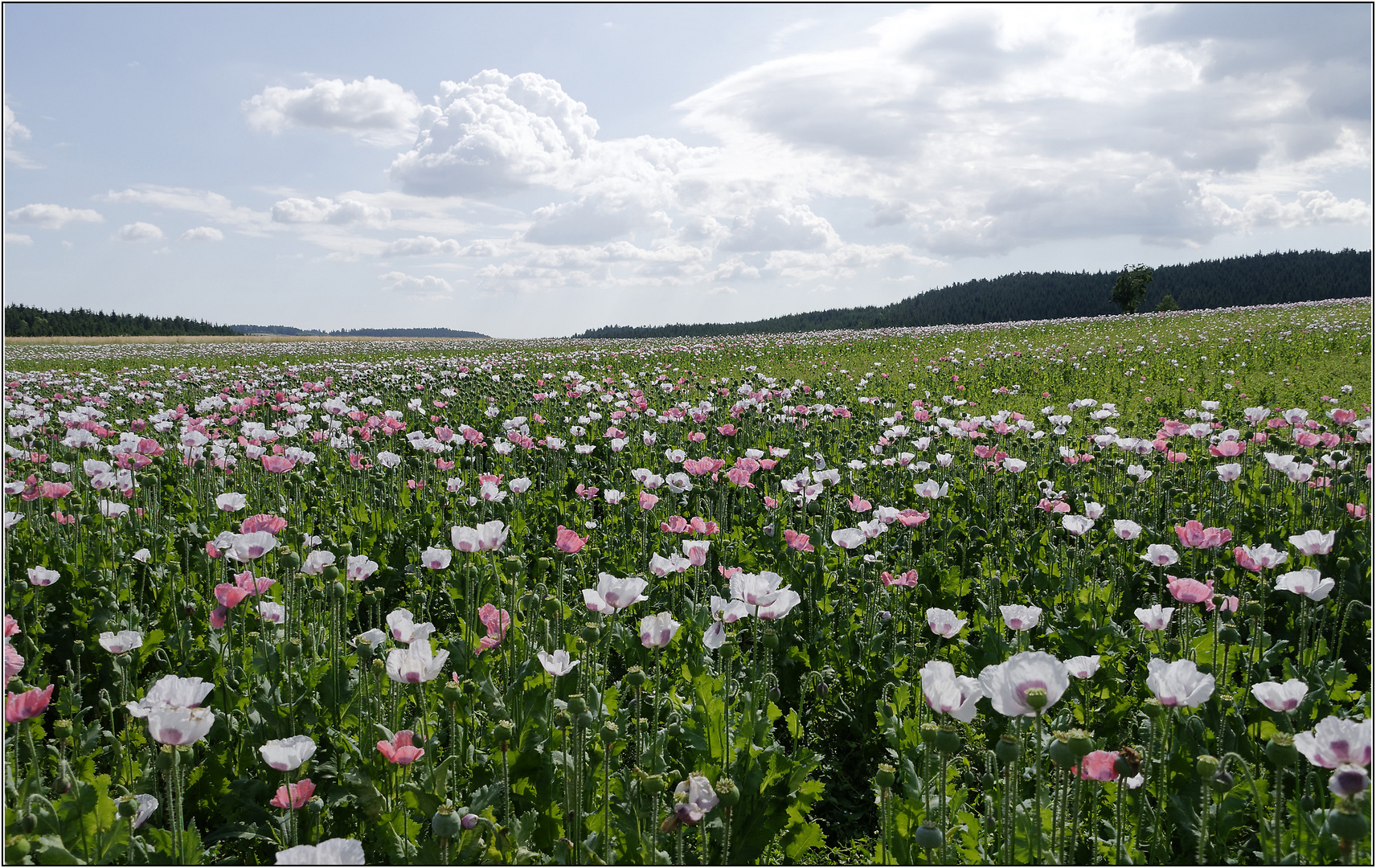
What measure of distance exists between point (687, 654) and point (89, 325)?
318ft

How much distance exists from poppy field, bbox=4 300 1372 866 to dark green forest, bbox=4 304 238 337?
77.5 m

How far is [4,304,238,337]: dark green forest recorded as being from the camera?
229ft

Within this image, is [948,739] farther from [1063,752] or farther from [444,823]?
[444,823]

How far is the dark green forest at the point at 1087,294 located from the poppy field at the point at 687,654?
78525 millimetres

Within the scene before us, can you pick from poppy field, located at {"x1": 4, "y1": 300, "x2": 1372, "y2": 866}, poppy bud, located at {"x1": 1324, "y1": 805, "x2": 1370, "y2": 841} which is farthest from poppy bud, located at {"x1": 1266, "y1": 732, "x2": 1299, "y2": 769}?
poppy bud, located at {"x1": 1324, "y1": 805, "x2": 1370, "y2": 841}

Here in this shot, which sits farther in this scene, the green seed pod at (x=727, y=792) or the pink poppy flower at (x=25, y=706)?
the pink poppy flower at (x=25, y=706)

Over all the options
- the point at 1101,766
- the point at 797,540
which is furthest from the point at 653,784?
the point at 797,540

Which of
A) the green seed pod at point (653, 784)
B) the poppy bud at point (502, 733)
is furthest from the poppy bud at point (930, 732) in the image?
the poppy bud at point (502, 733)

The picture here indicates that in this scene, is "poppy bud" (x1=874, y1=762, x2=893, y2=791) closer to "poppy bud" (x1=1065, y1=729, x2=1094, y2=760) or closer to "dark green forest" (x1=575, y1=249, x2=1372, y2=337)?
"poppy bud" (x1=1065, y1=729, x2=1094, y2=760)

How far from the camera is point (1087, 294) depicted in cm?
11194

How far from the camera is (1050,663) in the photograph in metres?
1.79

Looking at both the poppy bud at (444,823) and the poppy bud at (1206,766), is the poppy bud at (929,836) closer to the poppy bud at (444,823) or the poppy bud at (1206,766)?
the poppy bud at (1206,766)

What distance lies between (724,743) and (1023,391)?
11.3m

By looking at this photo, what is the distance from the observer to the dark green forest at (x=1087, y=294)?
96.1 m
